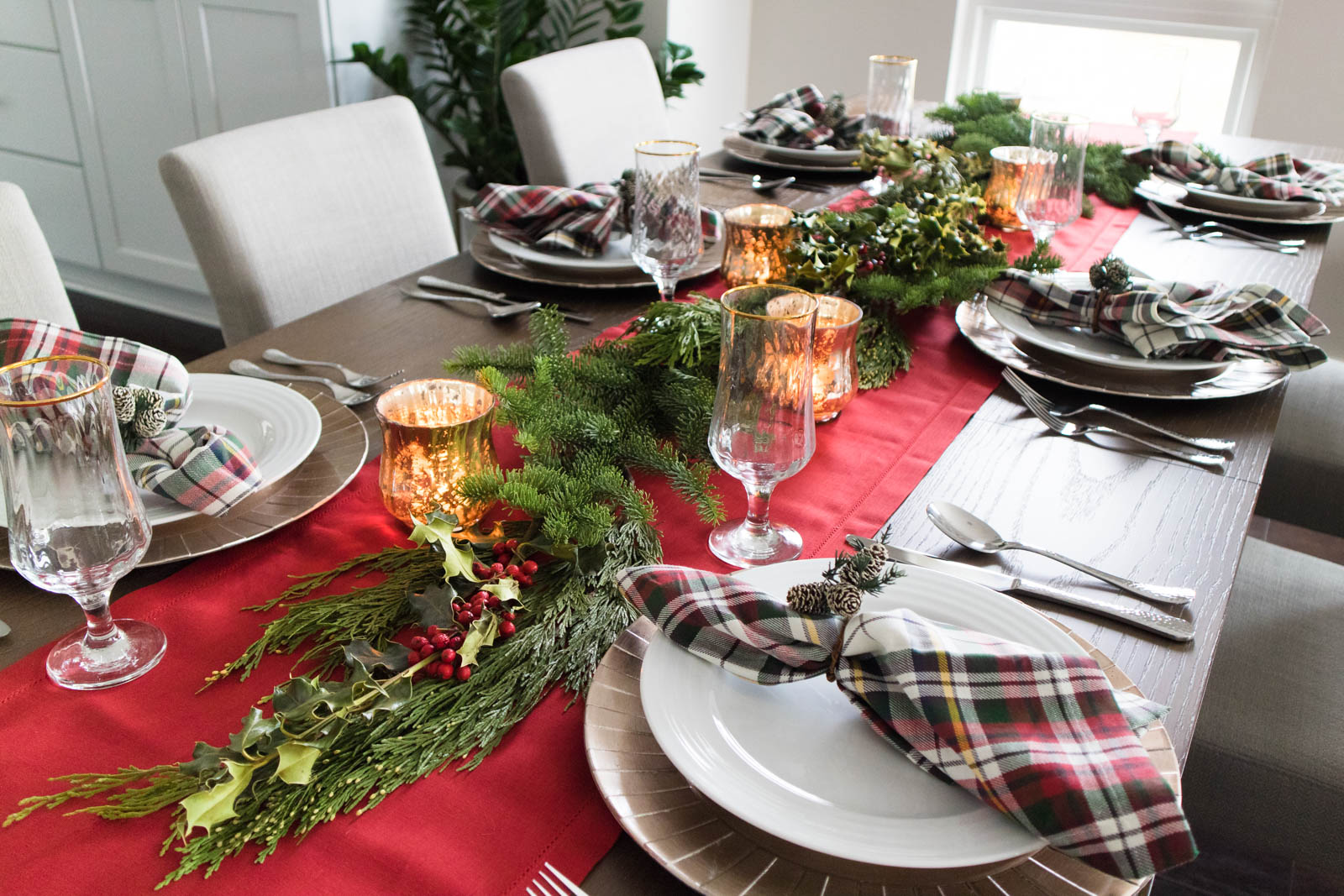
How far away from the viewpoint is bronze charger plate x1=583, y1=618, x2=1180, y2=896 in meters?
0.47

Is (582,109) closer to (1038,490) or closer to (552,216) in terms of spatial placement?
(552,216)

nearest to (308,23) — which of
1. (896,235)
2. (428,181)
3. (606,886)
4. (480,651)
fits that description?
(428,181)

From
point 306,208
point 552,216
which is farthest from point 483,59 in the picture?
point 552,216

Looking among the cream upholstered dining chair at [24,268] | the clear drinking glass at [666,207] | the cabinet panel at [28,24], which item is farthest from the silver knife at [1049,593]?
the cabinet panel at [28,24]

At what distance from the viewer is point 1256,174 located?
1.65 meters

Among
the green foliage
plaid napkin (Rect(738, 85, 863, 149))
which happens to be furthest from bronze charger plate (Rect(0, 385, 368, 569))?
the green foliage

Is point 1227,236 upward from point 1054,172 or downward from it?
downward

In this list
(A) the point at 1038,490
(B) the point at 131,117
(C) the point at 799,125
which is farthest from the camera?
(B) the point at 131,117

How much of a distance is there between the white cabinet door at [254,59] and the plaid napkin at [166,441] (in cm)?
214

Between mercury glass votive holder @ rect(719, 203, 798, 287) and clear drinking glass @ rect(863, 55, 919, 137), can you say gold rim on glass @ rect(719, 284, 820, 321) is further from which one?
clear drinking glass @ rect(863, 55, 919, 137)

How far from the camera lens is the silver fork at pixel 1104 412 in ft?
2.98

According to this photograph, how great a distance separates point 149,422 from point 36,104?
3.06 m

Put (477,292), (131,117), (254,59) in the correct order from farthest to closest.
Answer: (131,117) → (254,59) → (477,292)

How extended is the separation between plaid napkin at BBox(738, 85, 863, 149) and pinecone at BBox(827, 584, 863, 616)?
4.49ft
